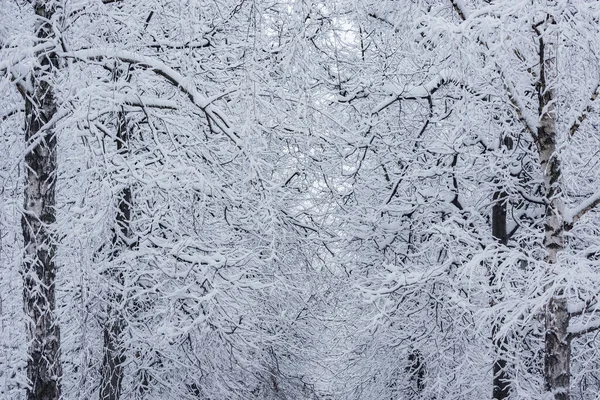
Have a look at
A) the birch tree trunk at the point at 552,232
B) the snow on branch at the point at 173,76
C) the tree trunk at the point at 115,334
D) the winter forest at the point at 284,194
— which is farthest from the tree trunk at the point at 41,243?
the birch tree trunk at the point at 552,232

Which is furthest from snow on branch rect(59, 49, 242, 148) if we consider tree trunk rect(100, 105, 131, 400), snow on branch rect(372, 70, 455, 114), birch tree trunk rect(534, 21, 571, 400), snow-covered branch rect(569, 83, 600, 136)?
snow on branch rect(372, 70, 455, 114)

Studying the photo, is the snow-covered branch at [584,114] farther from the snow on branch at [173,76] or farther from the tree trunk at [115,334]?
the tree trunk at [115,334]

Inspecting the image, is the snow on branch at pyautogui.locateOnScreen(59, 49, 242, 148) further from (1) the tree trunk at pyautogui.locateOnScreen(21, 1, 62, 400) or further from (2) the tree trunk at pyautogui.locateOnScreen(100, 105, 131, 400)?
(2) the tree trunk at pyautogui.locateOnScreen(100, 105, 131, 400)

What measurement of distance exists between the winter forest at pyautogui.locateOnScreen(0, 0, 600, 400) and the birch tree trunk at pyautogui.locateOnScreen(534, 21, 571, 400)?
0.8 inches

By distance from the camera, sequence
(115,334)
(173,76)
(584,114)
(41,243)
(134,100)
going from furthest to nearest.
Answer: (115,334), (173,76), (134,100), (41,243), (584,114)

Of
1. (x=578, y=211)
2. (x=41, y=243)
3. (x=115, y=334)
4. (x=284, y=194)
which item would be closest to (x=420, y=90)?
(x=284, y=194)

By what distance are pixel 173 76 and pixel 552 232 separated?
388 cm

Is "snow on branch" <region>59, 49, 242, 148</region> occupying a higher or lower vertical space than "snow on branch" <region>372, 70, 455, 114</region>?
lower

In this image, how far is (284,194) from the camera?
33.4 feet

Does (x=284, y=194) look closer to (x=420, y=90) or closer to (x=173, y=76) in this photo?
(x=420, y=90)

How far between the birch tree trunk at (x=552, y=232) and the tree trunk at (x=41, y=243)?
4.42 metres

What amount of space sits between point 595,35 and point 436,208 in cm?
483

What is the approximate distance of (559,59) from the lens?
18.4 ft

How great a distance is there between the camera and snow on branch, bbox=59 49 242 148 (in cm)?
604
